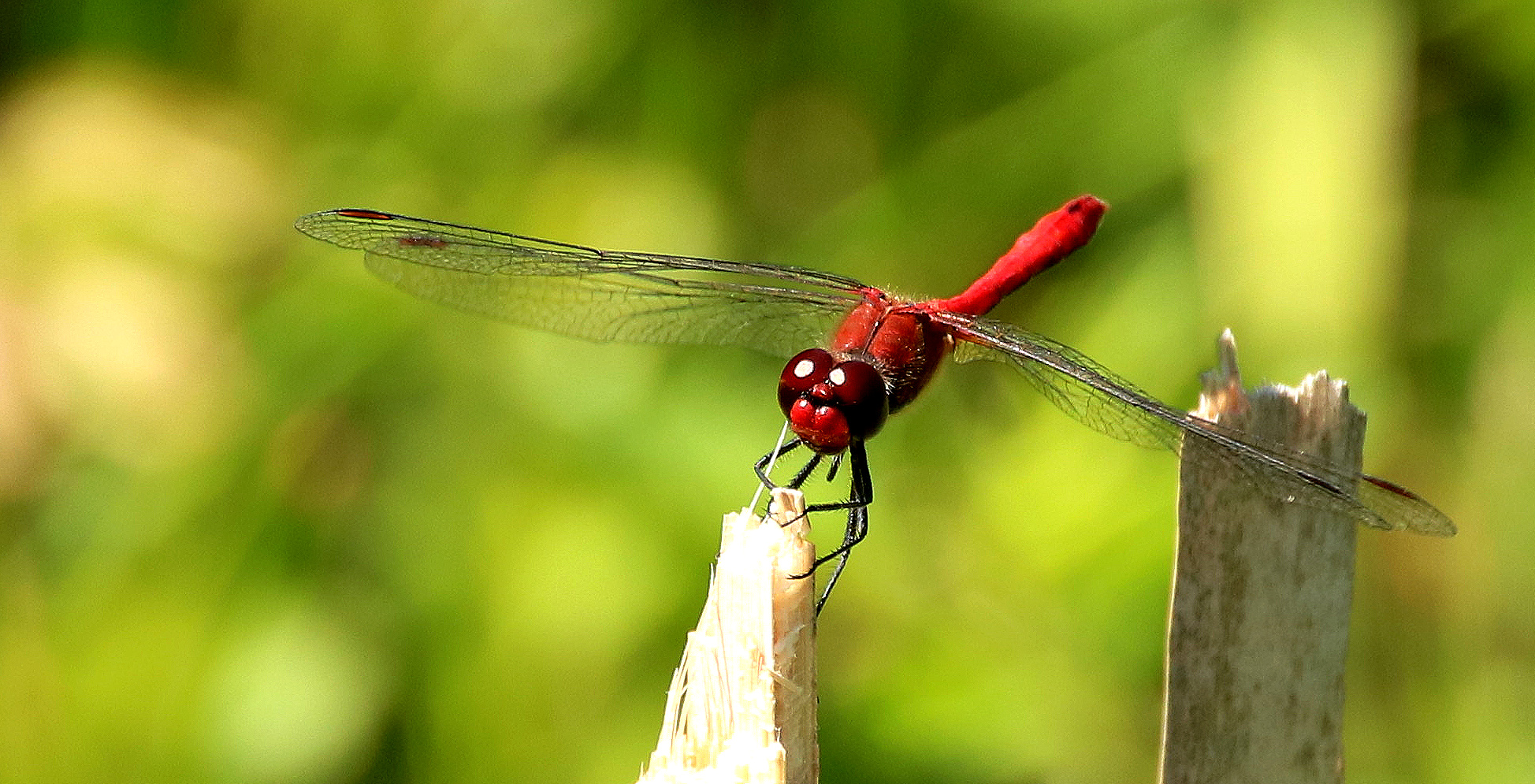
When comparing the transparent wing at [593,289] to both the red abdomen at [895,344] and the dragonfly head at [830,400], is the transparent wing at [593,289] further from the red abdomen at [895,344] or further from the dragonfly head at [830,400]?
the dragonfly head at [830,400]

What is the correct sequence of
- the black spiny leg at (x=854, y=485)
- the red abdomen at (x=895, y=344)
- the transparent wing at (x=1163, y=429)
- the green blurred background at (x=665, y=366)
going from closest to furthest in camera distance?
the transparent wing at (x=1163, y=429), the black spiny leg at (x=854, y=485), the red abdomen at (x=895, y=344), the green blurred background at (x=665, y=366)

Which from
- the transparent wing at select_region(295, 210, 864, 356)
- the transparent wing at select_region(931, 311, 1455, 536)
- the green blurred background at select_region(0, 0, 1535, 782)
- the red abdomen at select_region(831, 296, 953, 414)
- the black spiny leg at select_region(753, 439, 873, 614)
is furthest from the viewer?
the green blurred background at select_region(0, 0, 1535, 782)

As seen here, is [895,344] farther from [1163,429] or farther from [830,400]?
[1163,429]

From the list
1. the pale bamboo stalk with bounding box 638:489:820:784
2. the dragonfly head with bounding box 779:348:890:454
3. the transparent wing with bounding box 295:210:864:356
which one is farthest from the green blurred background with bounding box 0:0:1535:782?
the pale bamboo stalk with bounding box 638:489:820:784

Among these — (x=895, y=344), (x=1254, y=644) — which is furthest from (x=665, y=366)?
(x=1254, y=644)

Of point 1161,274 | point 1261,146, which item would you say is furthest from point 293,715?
point 1261,146

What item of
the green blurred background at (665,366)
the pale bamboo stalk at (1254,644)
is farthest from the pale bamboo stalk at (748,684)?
the green blurred background at (665,366)

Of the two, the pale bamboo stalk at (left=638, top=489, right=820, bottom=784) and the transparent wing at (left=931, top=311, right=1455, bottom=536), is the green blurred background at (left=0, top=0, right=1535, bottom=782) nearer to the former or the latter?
the transparent wing at (left=931, top=311, right=1455, bottom=536)
